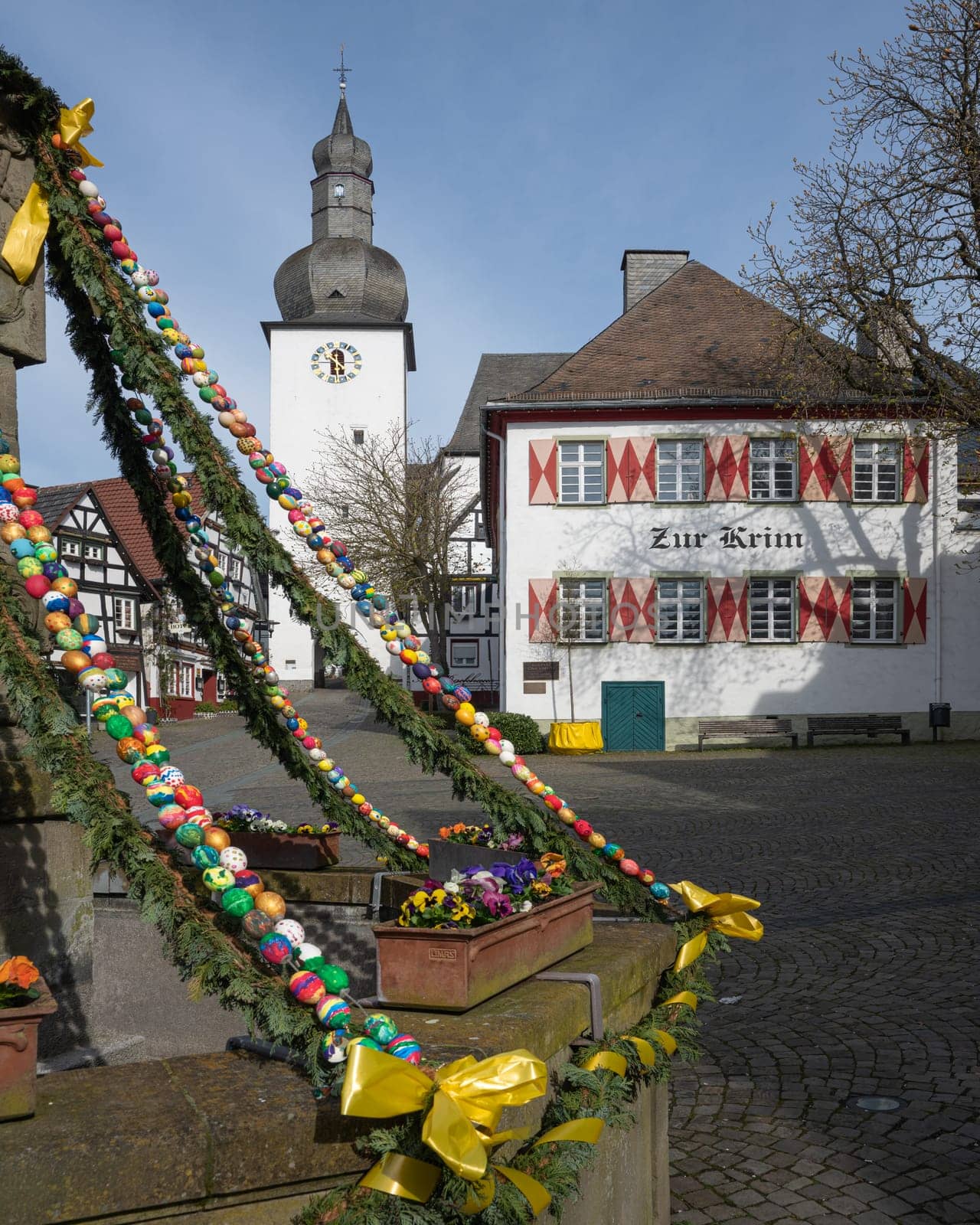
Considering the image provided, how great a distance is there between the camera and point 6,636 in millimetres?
2500

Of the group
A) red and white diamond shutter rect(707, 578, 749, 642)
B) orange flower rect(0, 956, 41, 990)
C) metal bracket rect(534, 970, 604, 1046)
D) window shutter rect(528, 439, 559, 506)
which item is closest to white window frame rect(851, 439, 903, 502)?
red and white diamond shutter rect(707, 578, 749, 642)

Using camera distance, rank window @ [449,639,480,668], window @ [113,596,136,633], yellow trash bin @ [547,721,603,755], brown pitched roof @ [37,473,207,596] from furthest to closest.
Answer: window @ [449,639,480,668], window @ [113,596,136,633], brown pitched roof @ [37,473,207,596], yellow trash bin @ [547,721,603,755]

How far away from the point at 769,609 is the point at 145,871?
2220 cm

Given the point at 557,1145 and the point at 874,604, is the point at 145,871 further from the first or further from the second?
the point at 874,604

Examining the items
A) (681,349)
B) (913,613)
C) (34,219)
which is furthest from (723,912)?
(681,349)

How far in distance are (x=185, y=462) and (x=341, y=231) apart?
5475 centimetres

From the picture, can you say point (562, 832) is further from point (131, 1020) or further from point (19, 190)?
point (19, 190)

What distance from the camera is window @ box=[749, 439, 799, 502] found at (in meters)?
23.6

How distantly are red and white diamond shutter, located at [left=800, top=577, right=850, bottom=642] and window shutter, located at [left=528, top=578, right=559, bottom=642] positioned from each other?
5.03 m

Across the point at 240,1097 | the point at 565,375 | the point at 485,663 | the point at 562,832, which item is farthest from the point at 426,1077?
the point at 485,663

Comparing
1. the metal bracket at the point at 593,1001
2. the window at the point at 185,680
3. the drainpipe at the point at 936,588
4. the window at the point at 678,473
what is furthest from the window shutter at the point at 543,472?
the metal bracket at the point at 593,1001

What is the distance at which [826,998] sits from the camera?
18.2 feet

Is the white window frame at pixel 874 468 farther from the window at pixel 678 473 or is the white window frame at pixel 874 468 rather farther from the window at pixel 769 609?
the window at pixel 678 473

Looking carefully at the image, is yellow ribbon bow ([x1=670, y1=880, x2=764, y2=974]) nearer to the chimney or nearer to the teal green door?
the teal green door
